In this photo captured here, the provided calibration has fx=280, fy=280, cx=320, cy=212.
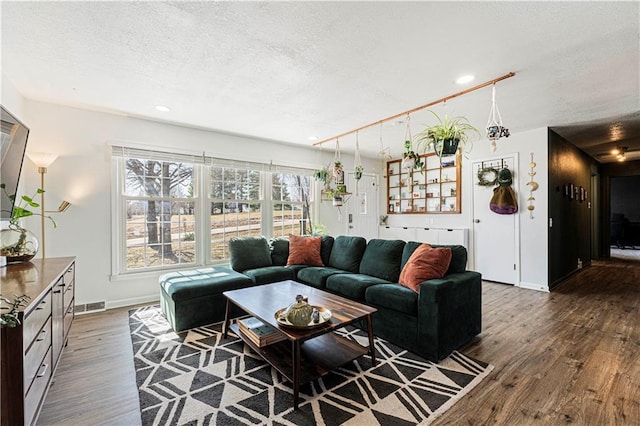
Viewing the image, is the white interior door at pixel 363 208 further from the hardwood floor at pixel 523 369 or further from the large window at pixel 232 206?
the hardwood floor at pixel 523 369

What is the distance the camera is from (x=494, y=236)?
15.8ft

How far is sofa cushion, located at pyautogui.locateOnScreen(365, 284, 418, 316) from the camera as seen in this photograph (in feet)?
7.88

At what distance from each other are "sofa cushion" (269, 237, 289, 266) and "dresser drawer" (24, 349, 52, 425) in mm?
2589

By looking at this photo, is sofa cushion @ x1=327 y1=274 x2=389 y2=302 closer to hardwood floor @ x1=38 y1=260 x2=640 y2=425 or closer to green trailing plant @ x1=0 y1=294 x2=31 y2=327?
hardwood floor @ x1=38 y1=260 x2=640 y2=425

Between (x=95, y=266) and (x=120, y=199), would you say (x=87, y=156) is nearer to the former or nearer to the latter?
(x=120, y=199)

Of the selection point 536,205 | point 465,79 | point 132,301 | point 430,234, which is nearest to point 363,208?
point 430,234

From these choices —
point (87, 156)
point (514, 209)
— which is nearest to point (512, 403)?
point (514, 209)

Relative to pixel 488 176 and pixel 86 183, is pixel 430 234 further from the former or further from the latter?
pixel 86 183

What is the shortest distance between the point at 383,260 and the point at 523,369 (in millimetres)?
1534

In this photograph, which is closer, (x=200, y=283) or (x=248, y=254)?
(x=200, y=283)

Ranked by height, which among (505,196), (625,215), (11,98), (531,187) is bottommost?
(625,215)

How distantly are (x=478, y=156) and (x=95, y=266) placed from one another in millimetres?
6119

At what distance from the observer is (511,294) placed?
13.5ft

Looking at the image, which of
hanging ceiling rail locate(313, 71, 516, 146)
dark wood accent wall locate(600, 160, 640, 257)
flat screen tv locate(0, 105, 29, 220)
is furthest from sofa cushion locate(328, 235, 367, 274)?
dark wood accent wall locate(600, 160, 640, 257)
